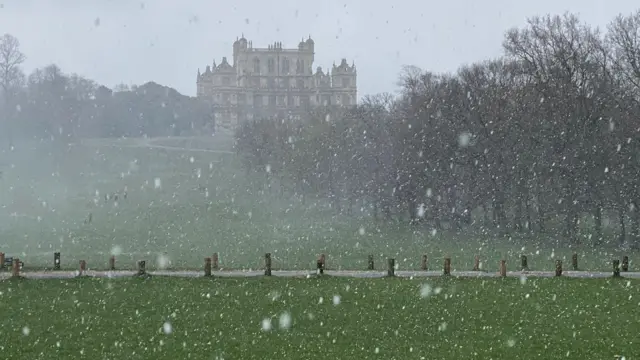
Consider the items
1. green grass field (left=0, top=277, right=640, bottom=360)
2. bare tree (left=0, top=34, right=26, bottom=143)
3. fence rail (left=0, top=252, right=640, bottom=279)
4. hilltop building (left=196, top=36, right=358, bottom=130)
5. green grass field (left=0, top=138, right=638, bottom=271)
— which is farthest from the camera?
hilltop building (left=196, top=36, right=358, bottom=130)

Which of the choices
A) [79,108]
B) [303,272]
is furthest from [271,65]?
[303,272]

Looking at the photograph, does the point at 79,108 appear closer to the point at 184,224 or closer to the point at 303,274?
the point at 184,224

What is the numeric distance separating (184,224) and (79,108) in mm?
55748

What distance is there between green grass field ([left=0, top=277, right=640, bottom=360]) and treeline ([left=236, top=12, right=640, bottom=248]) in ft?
57.7

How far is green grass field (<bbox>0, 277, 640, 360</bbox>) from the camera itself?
18.9 metres

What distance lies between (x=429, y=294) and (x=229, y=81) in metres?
123

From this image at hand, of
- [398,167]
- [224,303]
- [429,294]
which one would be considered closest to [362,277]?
[429,294]

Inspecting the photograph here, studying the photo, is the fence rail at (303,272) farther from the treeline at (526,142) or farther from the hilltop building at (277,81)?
the hilltop building at (277,81)

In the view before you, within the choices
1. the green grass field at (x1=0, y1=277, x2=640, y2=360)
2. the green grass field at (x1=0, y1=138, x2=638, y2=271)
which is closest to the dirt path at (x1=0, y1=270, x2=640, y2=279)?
the green grass field at (x1=0, y1=277, x2=640, y2=360)

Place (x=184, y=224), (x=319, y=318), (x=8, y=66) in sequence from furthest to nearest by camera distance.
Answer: (x=8, y=66), (x=184, y=224), (x=319, y=318)

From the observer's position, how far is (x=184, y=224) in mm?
60469

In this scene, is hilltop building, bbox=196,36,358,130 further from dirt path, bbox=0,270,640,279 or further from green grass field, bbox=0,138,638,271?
dirt path, bbox=0,270,640,279

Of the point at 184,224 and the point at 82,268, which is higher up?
the point at 184,224

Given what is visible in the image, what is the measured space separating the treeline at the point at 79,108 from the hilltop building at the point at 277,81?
38.1 feet
